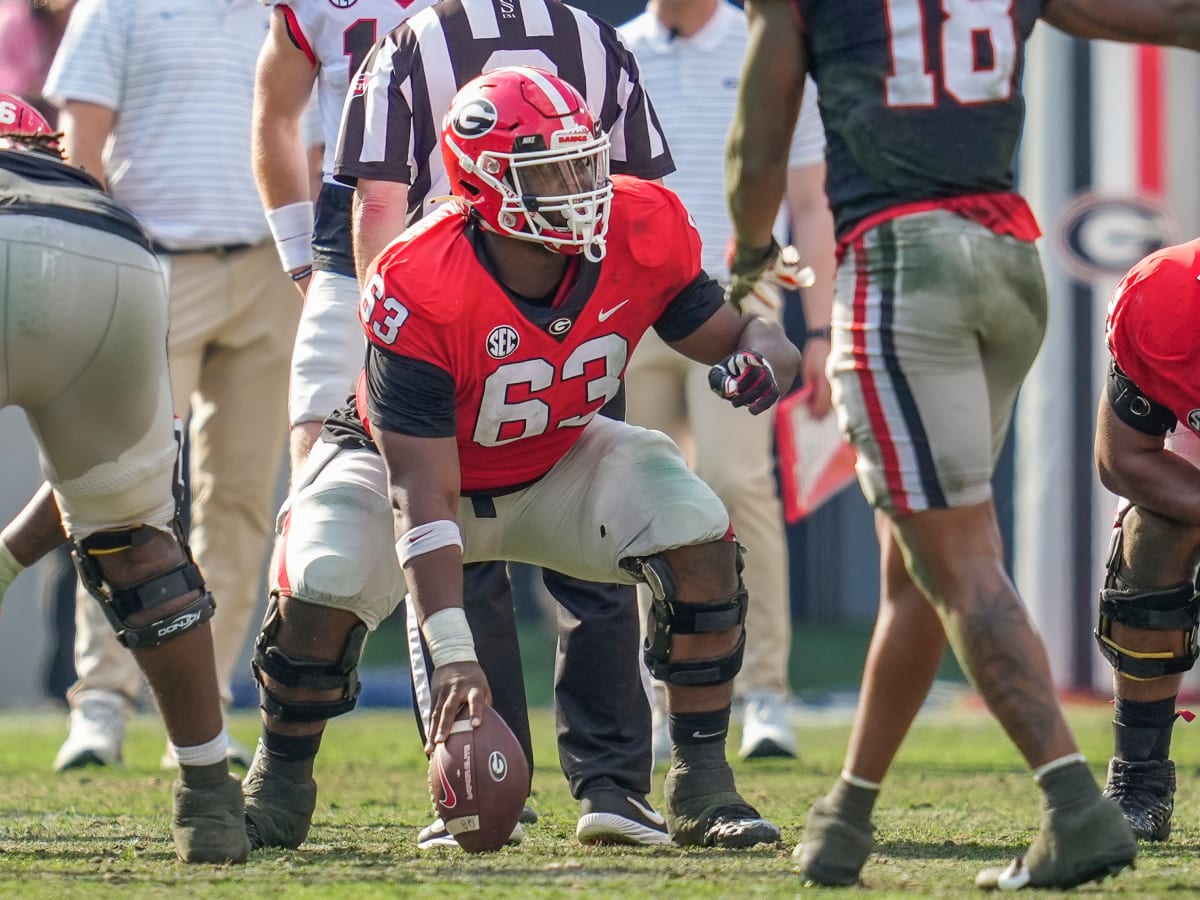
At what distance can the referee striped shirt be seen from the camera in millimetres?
4512

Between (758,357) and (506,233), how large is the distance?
0.55 m

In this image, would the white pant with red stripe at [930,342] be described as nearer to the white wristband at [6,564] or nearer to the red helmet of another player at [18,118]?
the white wristband at [6,564]

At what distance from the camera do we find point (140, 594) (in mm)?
3773

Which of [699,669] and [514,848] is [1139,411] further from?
[514,848]

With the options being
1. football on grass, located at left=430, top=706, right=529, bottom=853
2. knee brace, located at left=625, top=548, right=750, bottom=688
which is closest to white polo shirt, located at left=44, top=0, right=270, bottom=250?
knee brace, located at left=625, top=548, right=750, bottom=688

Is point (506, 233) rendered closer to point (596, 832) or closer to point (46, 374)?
point (46, 374)

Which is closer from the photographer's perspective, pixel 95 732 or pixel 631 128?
pixel 631 128

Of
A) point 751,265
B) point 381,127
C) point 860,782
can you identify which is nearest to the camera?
point 860,782

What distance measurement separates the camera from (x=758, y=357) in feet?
13.0

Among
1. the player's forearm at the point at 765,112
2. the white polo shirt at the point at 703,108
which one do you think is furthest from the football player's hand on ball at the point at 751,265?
the white polo shirt at the point at 703,108

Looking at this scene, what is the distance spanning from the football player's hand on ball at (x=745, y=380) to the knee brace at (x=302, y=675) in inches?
35.1

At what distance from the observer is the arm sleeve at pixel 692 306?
416 cm

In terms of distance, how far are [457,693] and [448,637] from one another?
0.11 meters

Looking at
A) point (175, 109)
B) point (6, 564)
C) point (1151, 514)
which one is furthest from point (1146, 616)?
point (175, 109)
